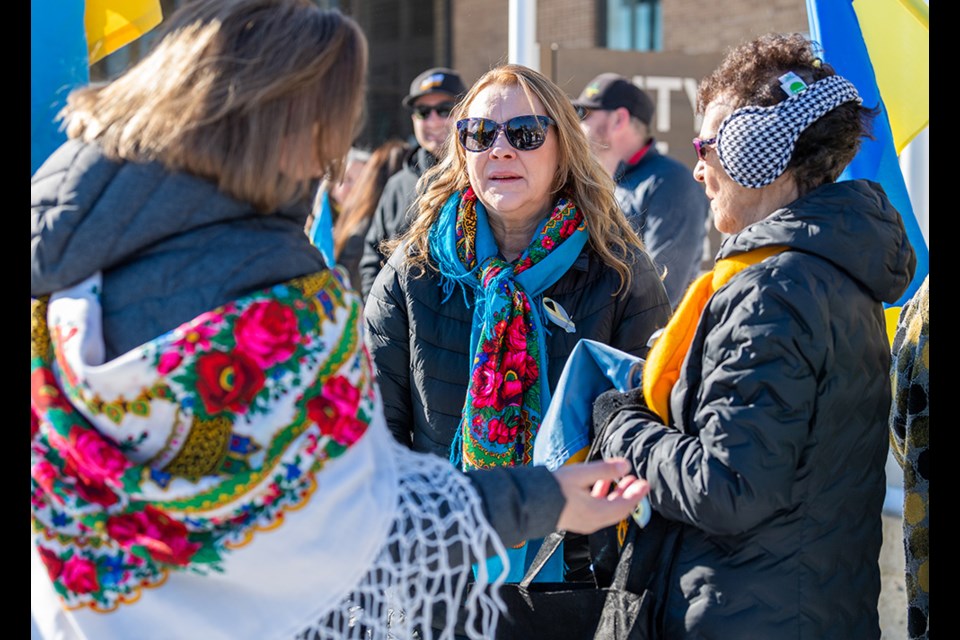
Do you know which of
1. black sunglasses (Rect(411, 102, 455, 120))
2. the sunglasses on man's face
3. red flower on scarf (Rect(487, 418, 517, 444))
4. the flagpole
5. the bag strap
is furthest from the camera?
black sunglasses (Rect(411, 102, 455, 120))

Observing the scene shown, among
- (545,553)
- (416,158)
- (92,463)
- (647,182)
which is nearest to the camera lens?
(92,463)

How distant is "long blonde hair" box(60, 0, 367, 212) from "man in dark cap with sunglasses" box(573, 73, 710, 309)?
352 cm

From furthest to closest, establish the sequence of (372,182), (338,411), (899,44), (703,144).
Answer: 1. (372,182)
2. (899,44)
3. (703,144)
4. (338,411)

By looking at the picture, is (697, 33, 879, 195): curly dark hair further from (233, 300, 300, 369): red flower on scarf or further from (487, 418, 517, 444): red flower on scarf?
(233, 300, 300, 369): red flower on scarf

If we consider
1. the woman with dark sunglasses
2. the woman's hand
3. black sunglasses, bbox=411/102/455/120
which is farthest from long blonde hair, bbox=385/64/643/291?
black sunglasses, bbox=411/102/455/120

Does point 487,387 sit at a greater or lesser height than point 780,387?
lesser

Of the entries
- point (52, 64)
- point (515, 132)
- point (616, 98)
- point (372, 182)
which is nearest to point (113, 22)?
point (52, 64)

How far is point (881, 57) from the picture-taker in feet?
12.0

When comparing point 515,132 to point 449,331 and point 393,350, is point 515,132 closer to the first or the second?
point 449,331

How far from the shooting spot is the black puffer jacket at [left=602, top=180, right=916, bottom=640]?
2.11 m

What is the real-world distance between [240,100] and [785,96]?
116 centimetres

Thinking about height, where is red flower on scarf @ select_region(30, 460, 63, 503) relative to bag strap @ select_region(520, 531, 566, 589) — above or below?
above
